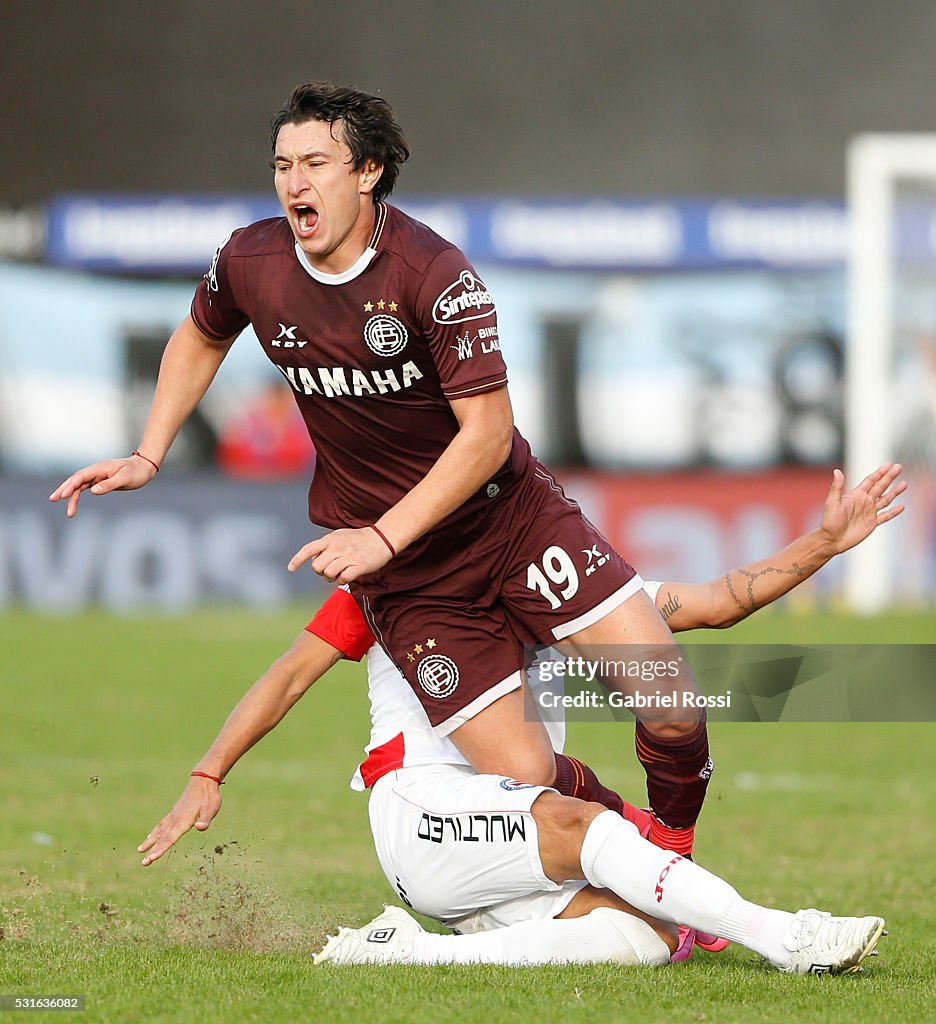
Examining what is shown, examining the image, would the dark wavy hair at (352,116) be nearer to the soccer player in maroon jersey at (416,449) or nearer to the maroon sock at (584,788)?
the soccer player in maroon jersey at (416,449)

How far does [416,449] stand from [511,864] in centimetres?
123

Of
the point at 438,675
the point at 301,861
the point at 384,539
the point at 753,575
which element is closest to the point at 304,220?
the point at 384,539

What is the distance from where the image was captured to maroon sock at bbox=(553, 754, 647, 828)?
5082 millimetres

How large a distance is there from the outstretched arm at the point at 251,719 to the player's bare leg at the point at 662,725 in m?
0.83

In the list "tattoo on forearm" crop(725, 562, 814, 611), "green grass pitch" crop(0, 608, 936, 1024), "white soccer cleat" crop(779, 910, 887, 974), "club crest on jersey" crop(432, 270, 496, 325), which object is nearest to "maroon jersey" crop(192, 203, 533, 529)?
"club crest on jersey" crop(432, 270, 496, 325)

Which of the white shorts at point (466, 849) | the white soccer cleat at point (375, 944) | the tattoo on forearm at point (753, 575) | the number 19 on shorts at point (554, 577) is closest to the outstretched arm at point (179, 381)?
the number 19 on shorts at point (554, 577)

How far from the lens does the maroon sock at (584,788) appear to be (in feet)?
16.7

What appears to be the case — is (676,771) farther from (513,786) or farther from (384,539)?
(384,539)

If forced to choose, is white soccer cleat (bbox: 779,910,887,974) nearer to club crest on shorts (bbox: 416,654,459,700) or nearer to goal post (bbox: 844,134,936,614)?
club crest on shorts (bbox: 416,654,459,700)

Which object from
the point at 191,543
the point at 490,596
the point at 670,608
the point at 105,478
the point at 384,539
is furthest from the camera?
the point at 191,543

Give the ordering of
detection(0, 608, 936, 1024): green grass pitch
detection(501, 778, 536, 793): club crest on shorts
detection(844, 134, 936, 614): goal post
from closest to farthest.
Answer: detection(0, 608, 936, 1024): green grass pitch → detection(501, 778, 536, 793): club crest on shorts → detection(844, 134, 936, 614): goal post

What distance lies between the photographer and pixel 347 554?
4270 millimetres

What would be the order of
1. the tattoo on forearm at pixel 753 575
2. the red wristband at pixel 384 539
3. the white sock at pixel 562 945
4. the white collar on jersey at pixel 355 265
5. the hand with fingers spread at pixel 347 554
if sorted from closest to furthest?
the hand with fingers spread at pixel 347 554, the red wristband at pixel 384 539, the white sock at pixel 562 945, the white collar on jersey at pixel 355 265, the tattoo on forearm at pixel 753 575

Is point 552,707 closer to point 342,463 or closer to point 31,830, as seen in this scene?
point 342,463
